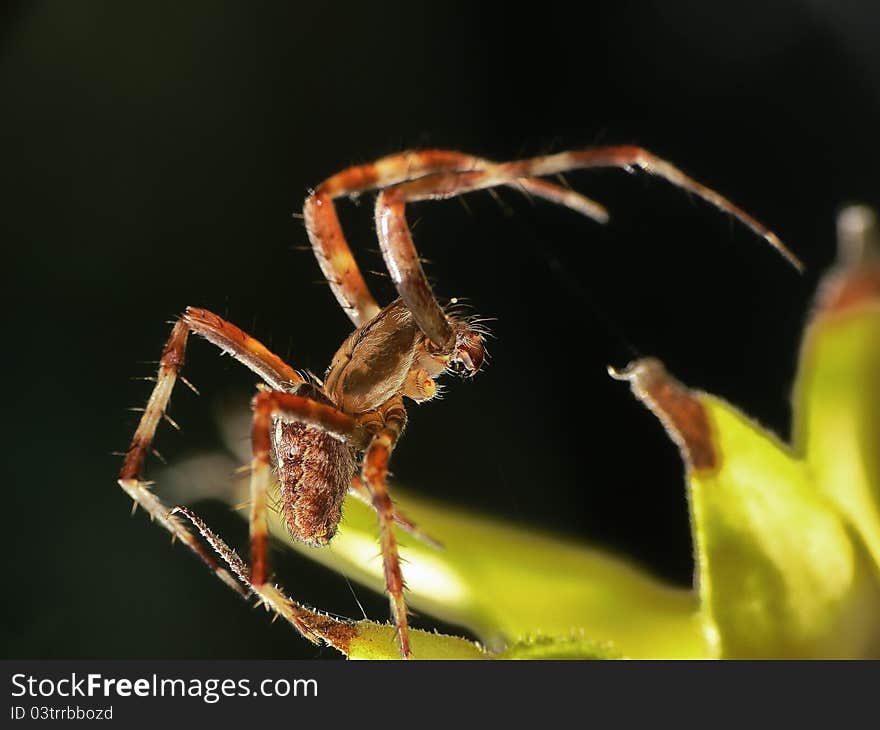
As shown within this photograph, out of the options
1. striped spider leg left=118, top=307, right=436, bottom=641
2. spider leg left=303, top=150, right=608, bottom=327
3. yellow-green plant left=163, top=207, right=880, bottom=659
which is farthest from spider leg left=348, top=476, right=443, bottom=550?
spider leg left=303, top=150, right=608, bottom=327

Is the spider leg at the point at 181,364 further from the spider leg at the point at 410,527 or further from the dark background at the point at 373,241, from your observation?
the spider leg at the point at 410,527

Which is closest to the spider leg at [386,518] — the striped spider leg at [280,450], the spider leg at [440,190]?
the striped spider leg at [280,450]

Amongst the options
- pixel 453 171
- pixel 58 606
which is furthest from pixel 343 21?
pixel 58 606

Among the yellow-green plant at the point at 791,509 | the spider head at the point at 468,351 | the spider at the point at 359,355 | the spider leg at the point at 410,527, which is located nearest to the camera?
the yellow-green plant at the point at 791,509

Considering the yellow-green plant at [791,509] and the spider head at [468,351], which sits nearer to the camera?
the yellow-green plant at [791,509]

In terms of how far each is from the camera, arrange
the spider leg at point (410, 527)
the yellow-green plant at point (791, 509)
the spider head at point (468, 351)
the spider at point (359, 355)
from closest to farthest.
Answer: the yellow-green plant at point (791, 509), the spider leg at point (410, 527), the spider at point (359, 355), the spider head at point (468, 351)

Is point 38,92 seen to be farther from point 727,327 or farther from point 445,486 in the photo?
point 727,327

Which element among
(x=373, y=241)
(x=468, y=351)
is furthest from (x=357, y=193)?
(x=468, y=351)
